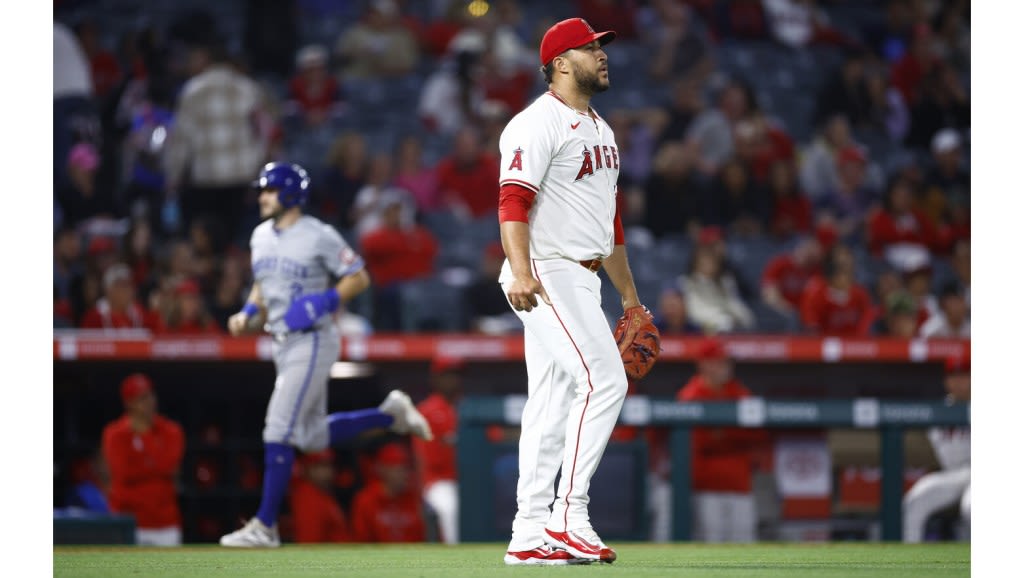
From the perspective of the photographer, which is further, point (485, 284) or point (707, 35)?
point (707, 35)

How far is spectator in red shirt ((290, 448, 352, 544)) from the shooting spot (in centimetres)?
844

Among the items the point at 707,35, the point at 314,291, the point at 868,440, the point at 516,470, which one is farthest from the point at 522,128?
the point at 707,35

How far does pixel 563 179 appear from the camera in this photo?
15.5 ft

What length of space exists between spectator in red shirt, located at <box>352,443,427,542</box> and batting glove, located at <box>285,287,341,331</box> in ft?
7.51

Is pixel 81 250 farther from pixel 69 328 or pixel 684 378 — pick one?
pixel 684 378

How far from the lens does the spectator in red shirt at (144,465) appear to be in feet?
26.5

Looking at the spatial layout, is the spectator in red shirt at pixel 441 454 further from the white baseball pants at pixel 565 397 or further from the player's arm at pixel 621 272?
the white baseball pants at pixel 565 397

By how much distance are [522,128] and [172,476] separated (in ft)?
14.4

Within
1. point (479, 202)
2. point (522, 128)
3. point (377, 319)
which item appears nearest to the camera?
point (522, 128)

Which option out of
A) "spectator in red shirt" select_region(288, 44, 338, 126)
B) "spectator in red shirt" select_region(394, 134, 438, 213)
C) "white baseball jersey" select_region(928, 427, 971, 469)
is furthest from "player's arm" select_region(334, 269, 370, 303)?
"spectator in red shirt" select_region(288, 44, 338, 126)

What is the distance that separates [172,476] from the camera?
824 cm

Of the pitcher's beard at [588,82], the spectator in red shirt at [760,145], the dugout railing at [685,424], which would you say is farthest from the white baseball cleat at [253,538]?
the spectator in red shirt at [760,145]

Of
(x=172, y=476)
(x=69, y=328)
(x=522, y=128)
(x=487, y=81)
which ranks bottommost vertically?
(x=172, y=476)

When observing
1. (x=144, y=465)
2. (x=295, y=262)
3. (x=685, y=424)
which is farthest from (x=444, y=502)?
(x=295, y=262)
